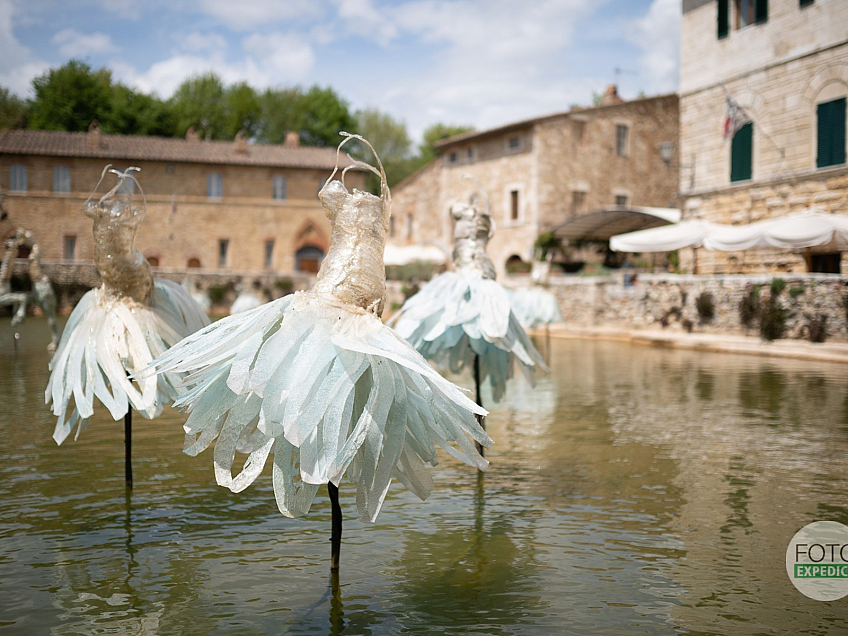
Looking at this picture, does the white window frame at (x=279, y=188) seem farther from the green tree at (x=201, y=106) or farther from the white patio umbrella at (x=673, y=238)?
the white patio umbrella at (x=673, y=238)

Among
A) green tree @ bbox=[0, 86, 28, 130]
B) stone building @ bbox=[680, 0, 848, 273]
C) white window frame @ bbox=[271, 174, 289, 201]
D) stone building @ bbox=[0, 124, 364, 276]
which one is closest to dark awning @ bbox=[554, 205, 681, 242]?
stone building @ bbox=[680, 0, 848, 273]

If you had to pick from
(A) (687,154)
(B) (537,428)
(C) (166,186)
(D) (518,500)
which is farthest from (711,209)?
(C) (166,186)

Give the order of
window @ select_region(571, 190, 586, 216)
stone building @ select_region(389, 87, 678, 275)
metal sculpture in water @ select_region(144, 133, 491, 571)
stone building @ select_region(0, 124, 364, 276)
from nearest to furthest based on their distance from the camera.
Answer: metal sculpture in water @ select_region(144, 133, 491, 571) < stone building @ select_region(389, 87, 678, 275) < window @ select_region(571, 190, 586, 216) < stone building @ select_region(0, 124, 364, 276)

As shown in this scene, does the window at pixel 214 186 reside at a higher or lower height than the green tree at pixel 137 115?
lower

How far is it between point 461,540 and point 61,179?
52137 mm

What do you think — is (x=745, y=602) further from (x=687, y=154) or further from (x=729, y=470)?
(x=687, y=154)

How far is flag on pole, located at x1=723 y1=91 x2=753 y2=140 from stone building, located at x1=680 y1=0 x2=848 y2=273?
45mm

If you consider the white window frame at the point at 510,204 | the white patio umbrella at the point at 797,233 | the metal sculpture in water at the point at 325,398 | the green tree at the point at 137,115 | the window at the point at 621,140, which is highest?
the green tree at the point at 137,115

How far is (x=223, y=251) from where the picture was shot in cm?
5525

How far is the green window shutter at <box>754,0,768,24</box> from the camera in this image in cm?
2619

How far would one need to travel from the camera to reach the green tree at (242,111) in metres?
69.6

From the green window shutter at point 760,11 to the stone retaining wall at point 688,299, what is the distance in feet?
28.6

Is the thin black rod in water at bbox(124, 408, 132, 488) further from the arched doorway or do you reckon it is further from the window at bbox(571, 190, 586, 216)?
the arched doorway

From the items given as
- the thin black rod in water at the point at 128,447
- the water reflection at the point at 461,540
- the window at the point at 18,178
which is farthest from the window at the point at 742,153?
the window at the point at 18,178
